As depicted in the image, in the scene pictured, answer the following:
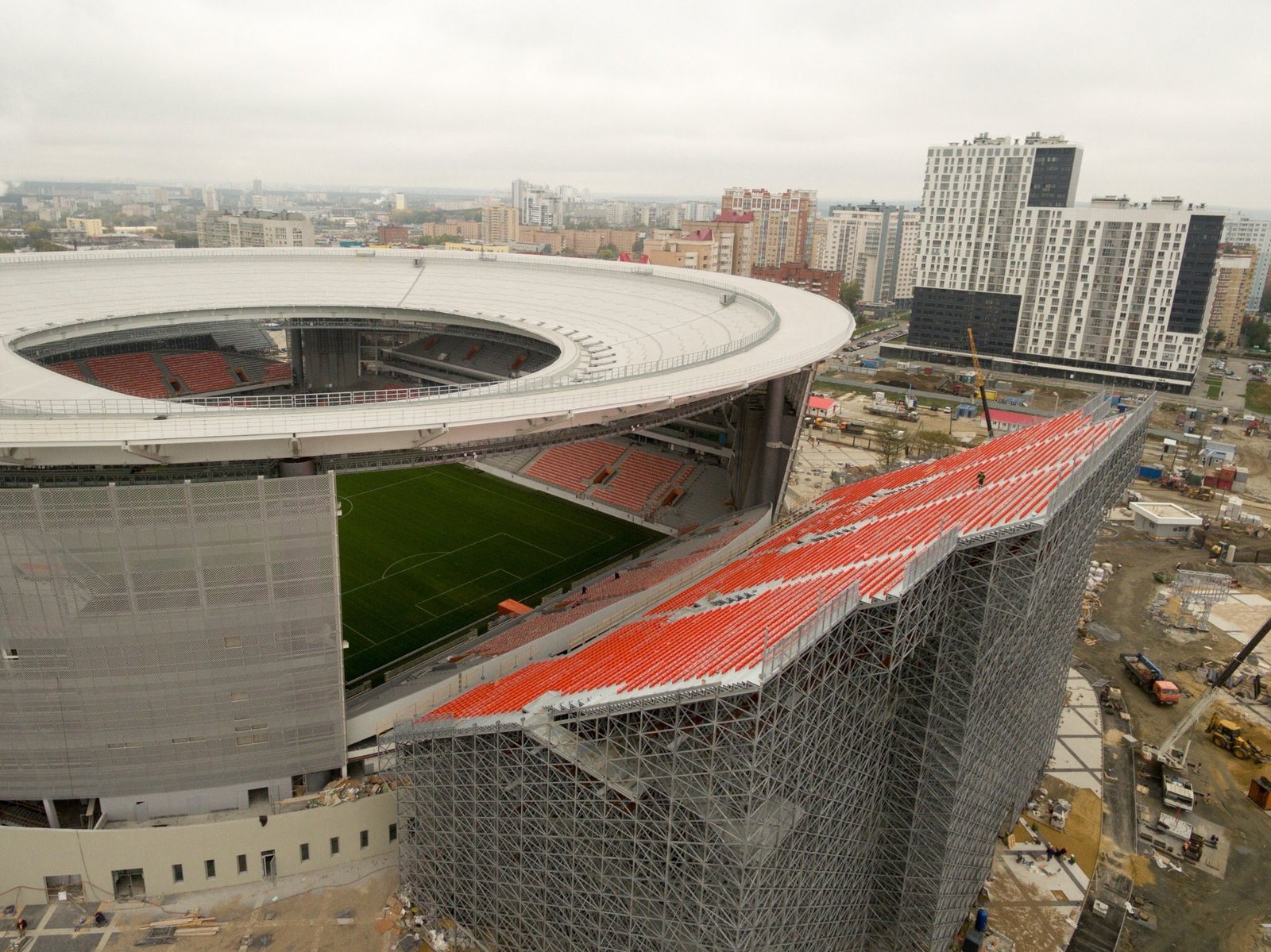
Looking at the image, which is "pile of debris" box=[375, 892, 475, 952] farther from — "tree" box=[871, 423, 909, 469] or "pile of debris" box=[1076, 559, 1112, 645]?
"tree" box=[871, 423, 909, 469]

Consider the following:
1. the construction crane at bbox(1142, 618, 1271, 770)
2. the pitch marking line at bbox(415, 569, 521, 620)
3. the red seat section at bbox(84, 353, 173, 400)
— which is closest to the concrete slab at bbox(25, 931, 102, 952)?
the pitch marking line at bbox(415, 569, 521, 620)

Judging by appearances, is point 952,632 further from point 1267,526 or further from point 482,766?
point 1267,526

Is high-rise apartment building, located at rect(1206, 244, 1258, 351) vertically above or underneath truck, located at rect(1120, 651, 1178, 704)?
above

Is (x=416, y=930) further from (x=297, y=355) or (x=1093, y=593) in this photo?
(x=297, y=355)

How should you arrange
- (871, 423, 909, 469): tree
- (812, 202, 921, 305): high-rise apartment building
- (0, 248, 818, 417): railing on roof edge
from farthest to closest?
(812, 202, 921, 305): high-rise apartment building
(871, 423, 909, 469): tree
(0, 248, 818, 417): railing on roof edge

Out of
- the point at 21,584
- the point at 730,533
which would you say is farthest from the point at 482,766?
the point at 730,533

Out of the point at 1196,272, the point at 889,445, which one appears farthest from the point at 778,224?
the point at 889,445

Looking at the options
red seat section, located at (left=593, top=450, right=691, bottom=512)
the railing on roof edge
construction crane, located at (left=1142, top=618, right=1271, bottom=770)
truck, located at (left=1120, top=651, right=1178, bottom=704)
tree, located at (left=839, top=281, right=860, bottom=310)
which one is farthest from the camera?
tree, located at (left=839, top=281, right=860, bottom=310)

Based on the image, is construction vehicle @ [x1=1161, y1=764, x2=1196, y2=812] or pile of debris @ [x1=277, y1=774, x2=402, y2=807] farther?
construction vehicle @ [x1=1161, y1=764, x2=1196, y2=812]
